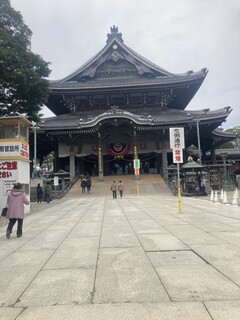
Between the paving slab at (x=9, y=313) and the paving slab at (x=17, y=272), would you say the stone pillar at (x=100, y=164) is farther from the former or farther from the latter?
the paving slab at (x=9, y=313)

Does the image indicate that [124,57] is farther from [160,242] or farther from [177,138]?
[160,242]

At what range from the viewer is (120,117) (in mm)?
31812

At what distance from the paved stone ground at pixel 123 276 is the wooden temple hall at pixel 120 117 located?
25.7 metres

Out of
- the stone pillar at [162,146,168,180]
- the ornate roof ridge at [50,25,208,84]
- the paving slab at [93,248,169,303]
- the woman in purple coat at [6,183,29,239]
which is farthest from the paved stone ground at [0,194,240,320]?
the ornate roof ridge at [50,25,208,84]

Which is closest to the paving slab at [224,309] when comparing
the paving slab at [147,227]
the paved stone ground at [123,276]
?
the paved stone ground at [123,276]

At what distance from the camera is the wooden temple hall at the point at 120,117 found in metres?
33.3

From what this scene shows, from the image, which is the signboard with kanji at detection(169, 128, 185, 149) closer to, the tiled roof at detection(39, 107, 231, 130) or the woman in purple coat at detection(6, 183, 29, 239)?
the woman in purple coat at detection(6, 183, 29, 239)

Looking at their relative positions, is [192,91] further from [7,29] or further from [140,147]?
[7,29]

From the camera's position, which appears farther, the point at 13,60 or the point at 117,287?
the point at 13,60

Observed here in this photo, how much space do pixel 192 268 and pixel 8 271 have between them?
120 inches

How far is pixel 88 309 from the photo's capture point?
330cm

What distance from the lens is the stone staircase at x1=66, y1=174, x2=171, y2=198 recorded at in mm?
28203

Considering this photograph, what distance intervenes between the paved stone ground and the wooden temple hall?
25737 millimetres

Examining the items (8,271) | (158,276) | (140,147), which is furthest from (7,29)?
(140,147)
